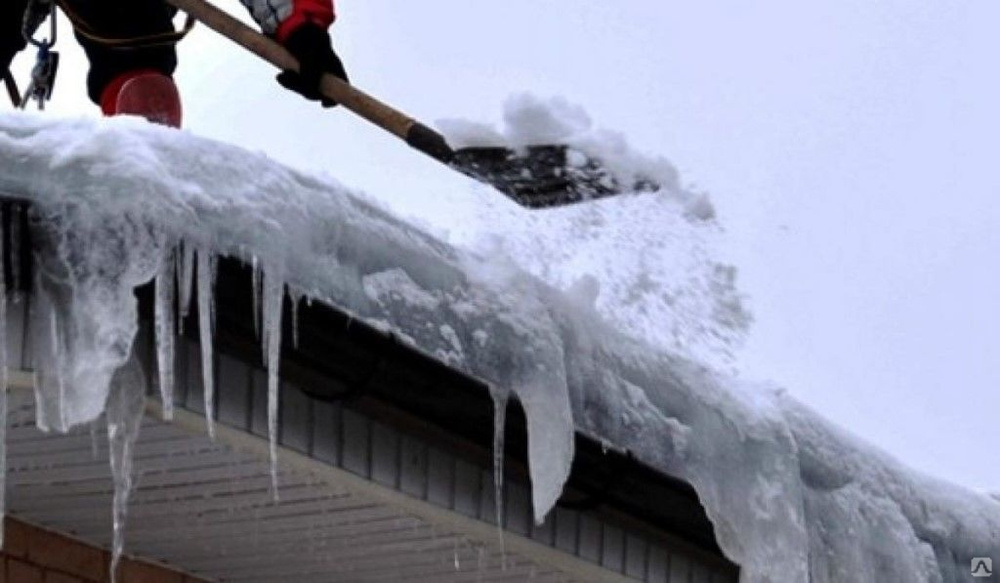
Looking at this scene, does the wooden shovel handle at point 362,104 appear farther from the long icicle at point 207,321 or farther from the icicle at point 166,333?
the icicle at point 166,333

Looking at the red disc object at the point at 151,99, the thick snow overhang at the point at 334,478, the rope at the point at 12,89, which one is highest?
the rope at the point at 12,89

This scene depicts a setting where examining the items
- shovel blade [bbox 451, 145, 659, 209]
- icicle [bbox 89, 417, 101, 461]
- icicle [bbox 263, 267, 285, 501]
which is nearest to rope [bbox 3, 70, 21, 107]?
shovel blade [bbox 451, 145, 659, 209]

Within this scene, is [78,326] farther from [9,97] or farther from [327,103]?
[9,97]

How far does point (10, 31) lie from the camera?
666 centimetres

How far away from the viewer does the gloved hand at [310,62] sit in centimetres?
614

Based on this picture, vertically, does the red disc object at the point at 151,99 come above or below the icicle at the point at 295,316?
above

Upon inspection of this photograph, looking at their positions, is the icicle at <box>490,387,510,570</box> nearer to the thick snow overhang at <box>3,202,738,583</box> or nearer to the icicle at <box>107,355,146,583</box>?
the thick snow overhang at <box>3,202,738,583</box>

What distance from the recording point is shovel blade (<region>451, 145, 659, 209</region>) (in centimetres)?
623

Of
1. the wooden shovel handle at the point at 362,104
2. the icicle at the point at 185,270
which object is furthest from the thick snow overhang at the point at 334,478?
the wooden shovel handle at the point at 362,104

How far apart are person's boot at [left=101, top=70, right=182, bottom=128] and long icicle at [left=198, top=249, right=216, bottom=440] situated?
5.03 ft

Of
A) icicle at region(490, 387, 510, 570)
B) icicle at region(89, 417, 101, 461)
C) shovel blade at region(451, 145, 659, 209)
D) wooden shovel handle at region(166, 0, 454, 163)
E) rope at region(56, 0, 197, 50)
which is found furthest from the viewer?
rope at region(56, 0, 197, 50)

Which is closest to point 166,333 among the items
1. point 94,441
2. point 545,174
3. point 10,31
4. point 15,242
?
point 15,242

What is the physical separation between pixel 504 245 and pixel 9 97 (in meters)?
1.82

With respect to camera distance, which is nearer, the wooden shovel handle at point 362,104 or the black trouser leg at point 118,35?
the wooden shovel handle at point 362,104
